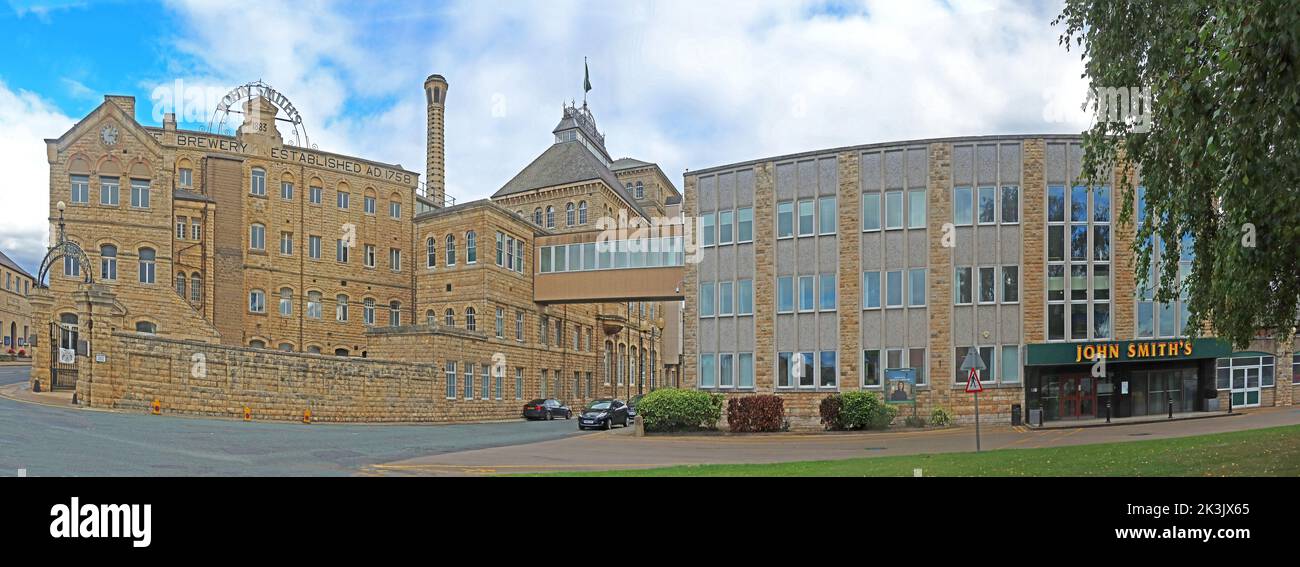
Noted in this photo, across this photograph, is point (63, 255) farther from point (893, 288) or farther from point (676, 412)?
point (893, 288)

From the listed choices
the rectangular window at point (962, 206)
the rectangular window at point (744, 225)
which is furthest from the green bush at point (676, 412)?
the rectangular window at point (962, 206)

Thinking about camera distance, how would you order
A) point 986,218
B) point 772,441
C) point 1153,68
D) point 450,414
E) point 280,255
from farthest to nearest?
point 280,255
point 450,414
point 986,218
point 772,441
point 1153,68

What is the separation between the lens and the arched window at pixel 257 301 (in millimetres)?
49469

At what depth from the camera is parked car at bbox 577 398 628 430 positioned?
37.3 meters

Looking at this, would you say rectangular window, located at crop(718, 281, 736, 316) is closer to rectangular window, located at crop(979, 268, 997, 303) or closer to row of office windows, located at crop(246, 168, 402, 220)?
rectangular window, located at crop(979, 268, 997, 303)

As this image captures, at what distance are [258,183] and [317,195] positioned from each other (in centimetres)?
343

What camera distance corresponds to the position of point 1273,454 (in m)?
14.1

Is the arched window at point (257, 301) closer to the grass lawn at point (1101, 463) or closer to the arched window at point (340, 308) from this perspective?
the arched window at point (340, 308)

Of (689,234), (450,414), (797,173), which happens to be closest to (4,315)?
(450,414)

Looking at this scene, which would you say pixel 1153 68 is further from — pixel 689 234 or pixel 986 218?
pixel 689 234

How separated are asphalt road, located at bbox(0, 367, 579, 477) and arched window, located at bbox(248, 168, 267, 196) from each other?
24108 mm

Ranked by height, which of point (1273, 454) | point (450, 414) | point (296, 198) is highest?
point (296, 198)

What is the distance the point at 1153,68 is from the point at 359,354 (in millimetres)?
48910

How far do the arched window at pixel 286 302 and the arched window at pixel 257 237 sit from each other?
287 cm
